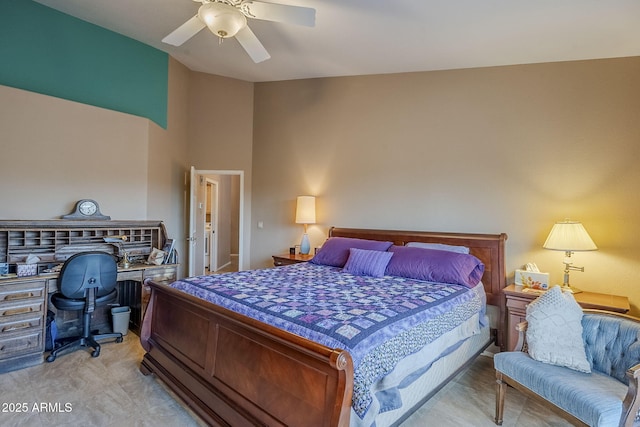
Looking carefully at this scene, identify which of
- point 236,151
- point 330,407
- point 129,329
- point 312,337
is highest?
point 236,151

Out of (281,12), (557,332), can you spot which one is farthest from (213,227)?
(557,332)

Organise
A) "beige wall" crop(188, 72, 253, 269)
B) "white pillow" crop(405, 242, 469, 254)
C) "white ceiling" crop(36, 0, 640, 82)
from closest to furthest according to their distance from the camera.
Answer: "white ceiling" crop(36, 0, 640, 82) → "white pillow" crop(405, 242, 469, 254) → "beige wall" crop(188, 72, 253, 269)

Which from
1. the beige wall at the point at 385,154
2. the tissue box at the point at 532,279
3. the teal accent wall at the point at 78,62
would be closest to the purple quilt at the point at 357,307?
the tissue box at the point at 532,279

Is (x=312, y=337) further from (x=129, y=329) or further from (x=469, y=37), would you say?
(x=129, y=329)

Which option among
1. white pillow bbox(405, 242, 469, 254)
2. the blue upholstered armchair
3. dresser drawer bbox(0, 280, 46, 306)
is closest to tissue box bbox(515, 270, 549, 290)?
white pillow bbox(405, 242, 469, 254)

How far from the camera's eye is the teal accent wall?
10.8ft

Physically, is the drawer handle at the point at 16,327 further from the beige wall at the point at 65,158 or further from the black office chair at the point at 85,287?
the beige wall at the point at 65,158

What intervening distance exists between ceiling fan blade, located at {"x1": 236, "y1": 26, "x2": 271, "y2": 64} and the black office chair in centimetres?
229

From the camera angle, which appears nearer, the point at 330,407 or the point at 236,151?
the point at 330,407

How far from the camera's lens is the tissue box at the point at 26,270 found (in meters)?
2.95

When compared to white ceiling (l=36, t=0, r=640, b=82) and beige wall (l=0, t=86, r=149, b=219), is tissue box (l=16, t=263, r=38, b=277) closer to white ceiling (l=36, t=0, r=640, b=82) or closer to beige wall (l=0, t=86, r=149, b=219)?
beige wall (l=0, t=86, r=149, b=219)

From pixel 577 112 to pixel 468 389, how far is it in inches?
102

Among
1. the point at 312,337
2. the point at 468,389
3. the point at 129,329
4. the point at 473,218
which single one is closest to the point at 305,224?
the point at 473,218

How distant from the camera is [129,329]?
3777 millimetres
